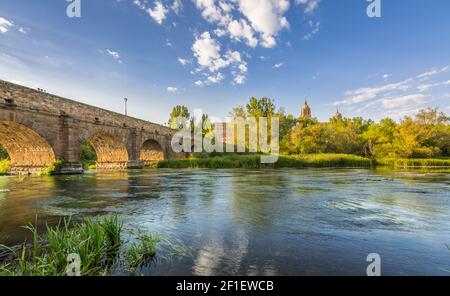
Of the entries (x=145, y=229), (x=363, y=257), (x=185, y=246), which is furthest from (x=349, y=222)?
(x=145, y=229)

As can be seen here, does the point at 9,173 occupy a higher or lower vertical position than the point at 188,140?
lower

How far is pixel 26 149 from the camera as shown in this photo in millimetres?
19188

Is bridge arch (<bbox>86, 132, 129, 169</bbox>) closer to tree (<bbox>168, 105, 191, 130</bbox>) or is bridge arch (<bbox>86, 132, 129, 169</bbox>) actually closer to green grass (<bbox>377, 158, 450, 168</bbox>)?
tree (<bbox>168, 105, 191, 130</bbox>)

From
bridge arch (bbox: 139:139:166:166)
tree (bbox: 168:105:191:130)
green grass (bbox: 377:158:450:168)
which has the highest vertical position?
tree (bbox: 168:105:191:130)

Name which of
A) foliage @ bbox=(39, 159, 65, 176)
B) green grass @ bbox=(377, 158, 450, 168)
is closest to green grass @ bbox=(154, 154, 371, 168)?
green grass @ bbox=(377, 158, 450, 168)

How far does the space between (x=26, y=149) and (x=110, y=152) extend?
11.1 m

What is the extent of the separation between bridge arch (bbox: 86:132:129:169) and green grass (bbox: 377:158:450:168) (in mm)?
37300

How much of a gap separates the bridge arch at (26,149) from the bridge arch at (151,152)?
17.6m

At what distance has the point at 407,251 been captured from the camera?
153 inches

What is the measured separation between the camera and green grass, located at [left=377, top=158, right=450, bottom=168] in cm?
3324

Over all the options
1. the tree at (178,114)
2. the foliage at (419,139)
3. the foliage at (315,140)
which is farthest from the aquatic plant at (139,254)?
the tree at (178,114)

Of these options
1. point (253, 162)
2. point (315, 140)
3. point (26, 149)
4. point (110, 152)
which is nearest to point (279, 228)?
point (26, 149)
